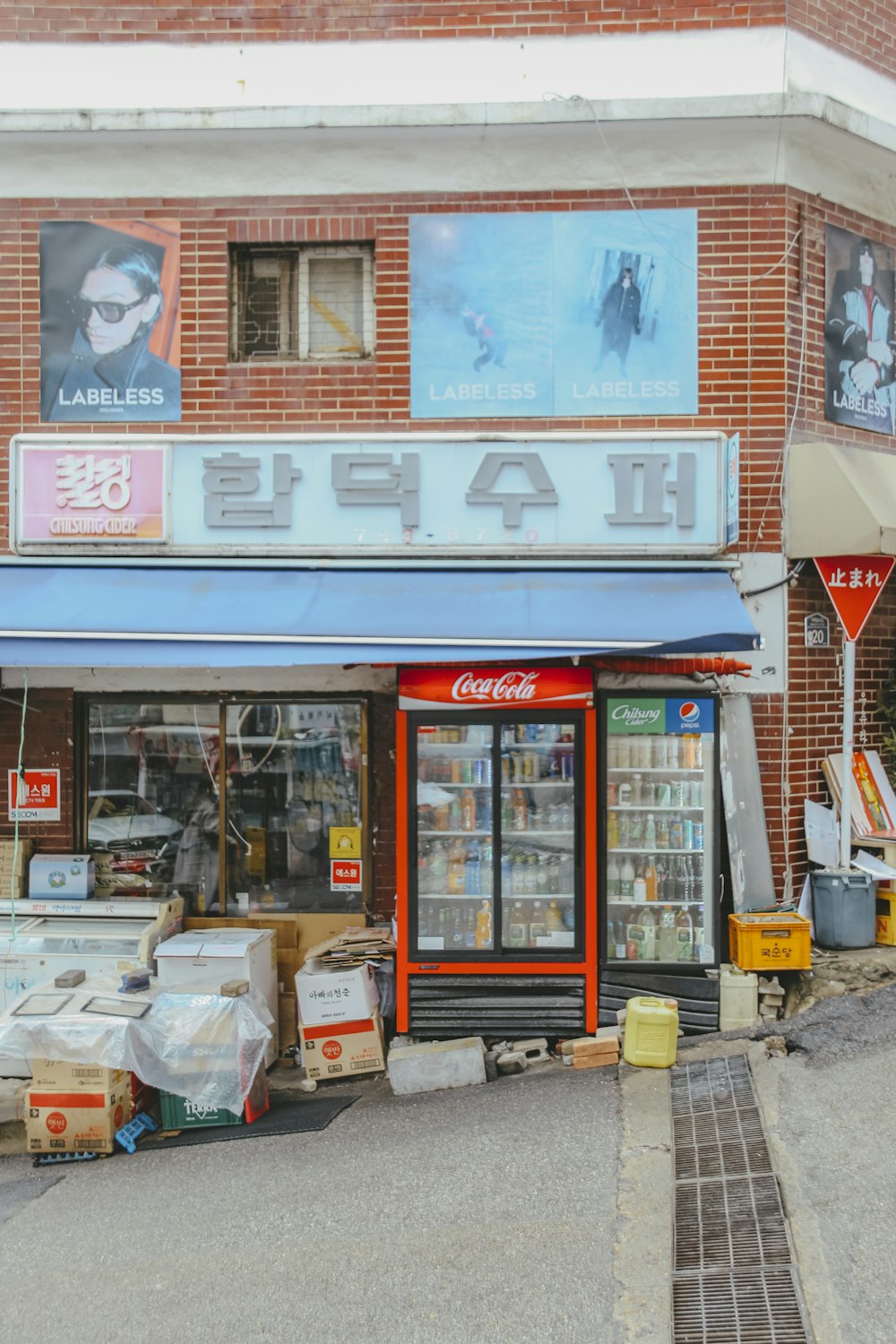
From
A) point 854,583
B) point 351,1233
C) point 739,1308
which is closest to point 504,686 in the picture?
point 854,583

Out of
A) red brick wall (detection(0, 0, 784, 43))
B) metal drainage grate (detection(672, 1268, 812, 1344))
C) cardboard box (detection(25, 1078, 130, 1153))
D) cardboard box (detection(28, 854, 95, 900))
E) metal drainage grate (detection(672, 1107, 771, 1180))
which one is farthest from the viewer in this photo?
cardboard box (detection(28, 854, 95, 900))

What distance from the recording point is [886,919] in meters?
8.45

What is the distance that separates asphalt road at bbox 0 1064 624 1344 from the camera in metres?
4.93

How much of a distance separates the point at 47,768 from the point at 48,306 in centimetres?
368

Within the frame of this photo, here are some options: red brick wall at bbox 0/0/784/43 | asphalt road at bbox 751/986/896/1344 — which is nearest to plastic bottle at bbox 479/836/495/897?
asphalt road at bbox 751/986/896/1344

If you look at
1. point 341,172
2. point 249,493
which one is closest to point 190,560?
point 249,493

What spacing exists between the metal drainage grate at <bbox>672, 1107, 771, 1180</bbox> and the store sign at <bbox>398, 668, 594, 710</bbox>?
2.82m

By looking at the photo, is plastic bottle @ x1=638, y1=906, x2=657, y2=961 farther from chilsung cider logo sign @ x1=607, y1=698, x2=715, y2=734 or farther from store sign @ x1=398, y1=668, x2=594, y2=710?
store sign @ x1=398, y1=668, x2=594, y2=710

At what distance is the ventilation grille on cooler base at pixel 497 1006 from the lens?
26.6 feet

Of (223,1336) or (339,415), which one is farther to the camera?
(339,415)

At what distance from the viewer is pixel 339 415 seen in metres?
8.95

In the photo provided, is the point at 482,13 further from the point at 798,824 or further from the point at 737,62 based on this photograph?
the point at 798,824

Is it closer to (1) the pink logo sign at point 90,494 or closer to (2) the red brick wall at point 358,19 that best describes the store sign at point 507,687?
(1) the pink logo sign at point 90,494

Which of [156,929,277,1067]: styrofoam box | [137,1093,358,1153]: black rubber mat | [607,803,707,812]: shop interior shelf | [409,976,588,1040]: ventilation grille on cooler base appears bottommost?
[137,1093,358,1153]: black rubber mat
